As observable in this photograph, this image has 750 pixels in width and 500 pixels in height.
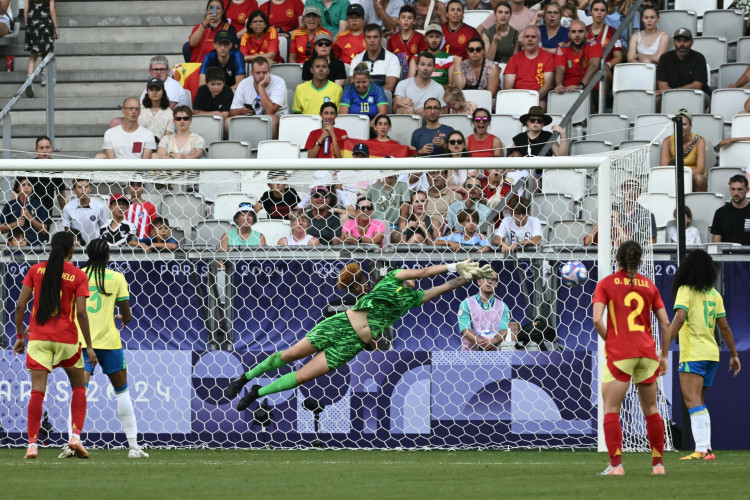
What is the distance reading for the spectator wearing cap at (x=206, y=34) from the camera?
1819 centimetres

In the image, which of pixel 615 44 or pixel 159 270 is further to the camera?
pixel 615 44

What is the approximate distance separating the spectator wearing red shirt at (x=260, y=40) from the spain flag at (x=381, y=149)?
114 inches

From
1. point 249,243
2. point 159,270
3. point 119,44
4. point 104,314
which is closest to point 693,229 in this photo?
point 249,243

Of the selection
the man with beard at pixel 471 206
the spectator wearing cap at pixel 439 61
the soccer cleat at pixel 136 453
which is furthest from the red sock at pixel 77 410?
the spectator wearing cap at pixel 439 61

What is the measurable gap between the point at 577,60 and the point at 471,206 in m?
3.98

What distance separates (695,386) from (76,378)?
554 cm

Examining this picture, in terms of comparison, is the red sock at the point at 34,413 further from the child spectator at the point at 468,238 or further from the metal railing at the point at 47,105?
the metal railing at the point at 47,105

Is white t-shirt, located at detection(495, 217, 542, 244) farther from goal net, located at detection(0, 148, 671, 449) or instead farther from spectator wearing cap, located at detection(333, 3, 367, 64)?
spectator wearing cap, located at detection(333, 3, 367, 64)

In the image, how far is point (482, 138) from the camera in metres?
15.6

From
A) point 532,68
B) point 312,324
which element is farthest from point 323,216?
point 532,68

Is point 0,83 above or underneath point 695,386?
above

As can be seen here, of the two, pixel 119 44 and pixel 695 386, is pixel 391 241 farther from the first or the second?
pixel 119 44

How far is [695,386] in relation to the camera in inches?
442

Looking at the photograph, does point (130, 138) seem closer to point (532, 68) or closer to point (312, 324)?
point (312, 324)
